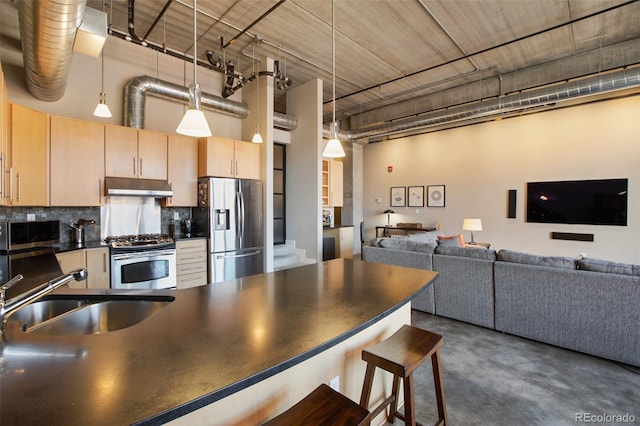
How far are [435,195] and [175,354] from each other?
7084mm

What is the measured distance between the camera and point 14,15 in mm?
3316

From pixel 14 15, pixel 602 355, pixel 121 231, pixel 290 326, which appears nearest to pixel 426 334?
pixel 290 326

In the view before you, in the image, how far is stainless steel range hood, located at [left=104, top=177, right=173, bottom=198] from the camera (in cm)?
363

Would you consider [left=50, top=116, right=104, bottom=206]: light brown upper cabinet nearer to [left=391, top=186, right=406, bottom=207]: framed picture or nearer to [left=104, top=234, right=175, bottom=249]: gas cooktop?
[left=104, top=234, right=175, bottom=249]: gas cooktop

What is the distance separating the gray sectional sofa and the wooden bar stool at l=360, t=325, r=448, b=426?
1.92 m

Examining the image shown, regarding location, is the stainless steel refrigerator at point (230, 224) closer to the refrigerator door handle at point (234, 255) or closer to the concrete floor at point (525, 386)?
the refrigerator door handle at point (234, 255)

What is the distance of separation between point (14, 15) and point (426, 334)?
17.2ft

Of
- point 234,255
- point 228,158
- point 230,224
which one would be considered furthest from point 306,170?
point 234,255

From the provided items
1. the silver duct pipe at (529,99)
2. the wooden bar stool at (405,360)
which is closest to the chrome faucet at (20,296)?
the wooden bar stool at (405,360)

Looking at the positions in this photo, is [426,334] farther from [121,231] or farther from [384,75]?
[384,75]

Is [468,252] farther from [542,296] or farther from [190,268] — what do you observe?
[190,268]

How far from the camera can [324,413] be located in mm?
1027

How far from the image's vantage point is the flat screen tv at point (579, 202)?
16.4 ft

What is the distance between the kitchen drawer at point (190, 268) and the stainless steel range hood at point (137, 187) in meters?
0.98
